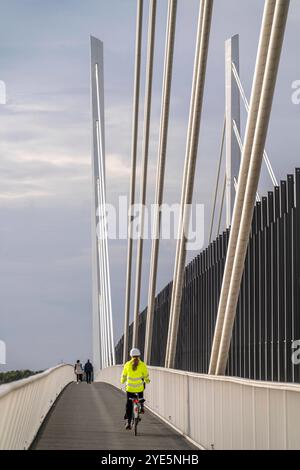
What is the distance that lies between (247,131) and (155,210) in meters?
15.3

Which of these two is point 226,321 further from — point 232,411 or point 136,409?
point 232,411

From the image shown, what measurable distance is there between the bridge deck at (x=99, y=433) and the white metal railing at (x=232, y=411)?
0.43m

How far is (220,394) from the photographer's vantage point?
57.8ft

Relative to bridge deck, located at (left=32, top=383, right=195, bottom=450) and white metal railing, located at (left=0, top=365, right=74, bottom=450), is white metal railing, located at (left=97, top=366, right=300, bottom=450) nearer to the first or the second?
bridge deck, located at (left=32, top=383, right=195, bottom=450)

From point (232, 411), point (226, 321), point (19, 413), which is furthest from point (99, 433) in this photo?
point (232, 411)

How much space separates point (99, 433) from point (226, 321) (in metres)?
3.18

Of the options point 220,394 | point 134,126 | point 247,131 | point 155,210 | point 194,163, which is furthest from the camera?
point 134,126

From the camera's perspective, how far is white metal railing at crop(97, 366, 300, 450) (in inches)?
480

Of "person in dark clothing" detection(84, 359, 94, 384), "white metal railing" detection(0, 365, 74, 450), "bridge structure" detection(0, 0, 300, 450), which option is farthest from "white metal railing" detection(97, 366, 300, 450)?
"person in dark clothing" detection(84, 359, 94, 384)

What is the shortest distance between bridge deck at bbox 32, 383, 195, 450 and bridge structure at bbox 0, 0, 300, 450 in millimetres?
34

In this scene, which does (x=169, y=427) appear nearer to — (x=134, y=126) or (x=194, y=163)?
(x=194, y=163)

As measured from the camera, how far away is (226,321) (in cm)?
2192

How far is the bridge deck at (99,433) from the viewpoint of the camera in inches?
779

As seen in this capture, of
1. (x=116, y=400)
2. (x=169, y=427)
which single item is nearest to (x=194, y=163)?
(x=169, y=427)
